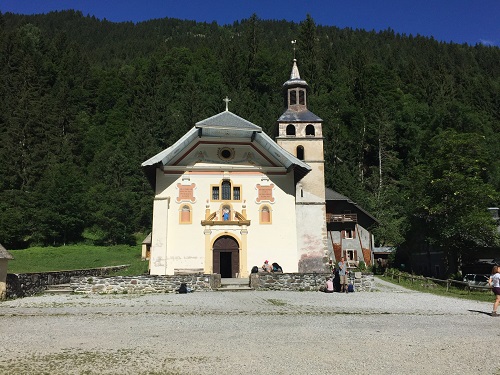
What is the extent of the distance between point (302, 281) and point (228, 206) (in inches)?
281

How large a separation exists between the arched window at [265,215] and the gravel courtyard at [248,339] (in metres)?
10.8

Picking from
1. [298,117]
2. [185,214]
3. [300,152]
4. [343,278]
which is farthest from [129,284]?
[298,117]

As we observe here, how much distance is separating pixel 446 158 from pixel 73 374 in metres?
27.6

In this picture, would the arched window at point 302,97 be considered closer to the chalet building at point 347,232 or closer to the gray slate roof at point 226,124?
the gray slate roof at point 226,124

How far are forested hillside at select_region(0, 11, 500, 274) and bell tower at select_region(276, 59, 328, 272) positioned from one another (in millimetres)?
7295

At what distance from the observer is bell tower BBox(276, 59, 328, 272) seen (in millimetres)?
23922

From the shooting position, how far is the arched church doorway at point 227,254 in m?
22.5

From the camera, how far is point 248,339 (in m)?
7.39

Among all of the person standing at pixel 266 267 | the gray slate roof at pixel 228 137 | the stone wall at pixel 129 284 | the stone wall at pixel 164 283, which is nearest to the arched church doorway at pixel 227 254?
the person standing at pixel 266 267

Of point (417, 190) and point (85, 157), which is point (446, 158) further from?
point (85, 157)

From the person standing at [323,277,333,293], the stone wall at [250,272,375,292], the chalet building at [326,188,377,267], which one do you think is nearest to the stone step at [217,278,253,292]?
the stone wall at [250,272,375,292]

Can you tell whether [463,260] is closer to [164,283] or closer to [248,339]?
[164,283]

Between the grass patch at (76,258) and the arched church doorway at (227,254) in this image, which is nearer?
the arched church doorway at (227,254)

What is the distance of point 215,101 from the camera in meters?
59.1
